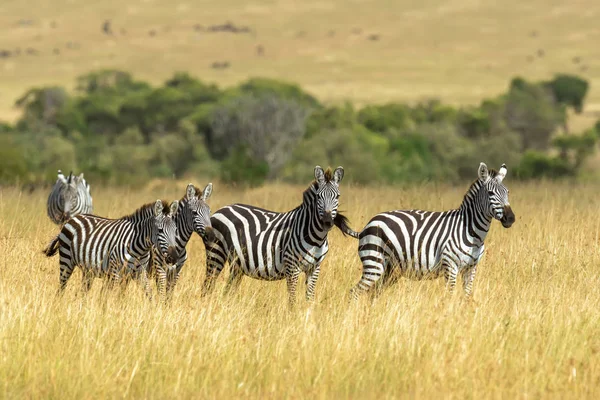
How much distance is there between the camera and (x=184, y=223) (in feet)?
31.2

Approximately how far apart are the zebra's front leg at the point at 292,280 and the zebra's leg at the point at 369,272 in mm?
543

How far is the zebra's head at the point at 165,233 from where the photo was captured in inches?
360

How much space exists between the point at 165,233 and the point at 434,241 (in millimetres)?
2477

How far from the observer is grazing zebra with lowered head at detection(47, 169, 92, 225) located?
49.8 ft

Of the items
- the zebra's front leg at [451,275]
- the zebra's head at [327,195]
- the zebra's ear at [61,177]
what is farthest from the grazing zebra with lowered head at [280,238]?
the zebra's ear at [61,177]

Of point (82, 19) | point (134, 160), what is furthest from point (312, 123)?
point (82, 19)

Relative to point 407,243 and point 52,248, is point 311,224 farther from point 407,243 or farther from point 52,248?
point 52,248

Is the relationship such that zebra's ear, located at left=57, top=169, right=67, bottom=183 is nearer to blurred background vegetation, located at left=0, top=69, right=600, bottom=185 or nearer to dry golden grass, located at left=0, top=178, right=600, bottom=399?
dry golden grass, located at left=0, top=178, right=600, bottom=399

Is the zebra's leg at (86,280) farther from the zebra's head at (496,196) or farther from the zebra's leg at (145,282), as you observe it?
the zebra's head at (496,196)

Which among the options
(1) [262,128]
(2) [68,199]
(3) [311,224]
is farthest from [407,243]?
(1) [262,128]

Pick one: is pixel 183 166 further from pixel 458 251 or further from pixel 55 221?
pixel 458 251

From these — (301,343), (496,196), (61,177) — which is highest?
(61,177)

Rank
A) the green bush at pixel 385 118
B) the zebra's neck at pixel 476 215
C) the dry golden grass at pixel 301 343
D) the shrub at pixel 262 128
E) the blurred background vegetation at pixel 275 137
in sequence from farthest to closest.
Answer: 1. the green bush at pixel 385 118
2. the shrub at pixel 262 128
3. the blurred background vegetation at pixel 275 137
4. the zebra's neck at pixel 476 215
5. the dry golden grass at pixel 301 343

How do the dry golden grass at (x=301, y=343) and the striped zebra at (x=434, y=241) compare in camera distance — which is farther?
the striped zebra at (x=434, y=241)
